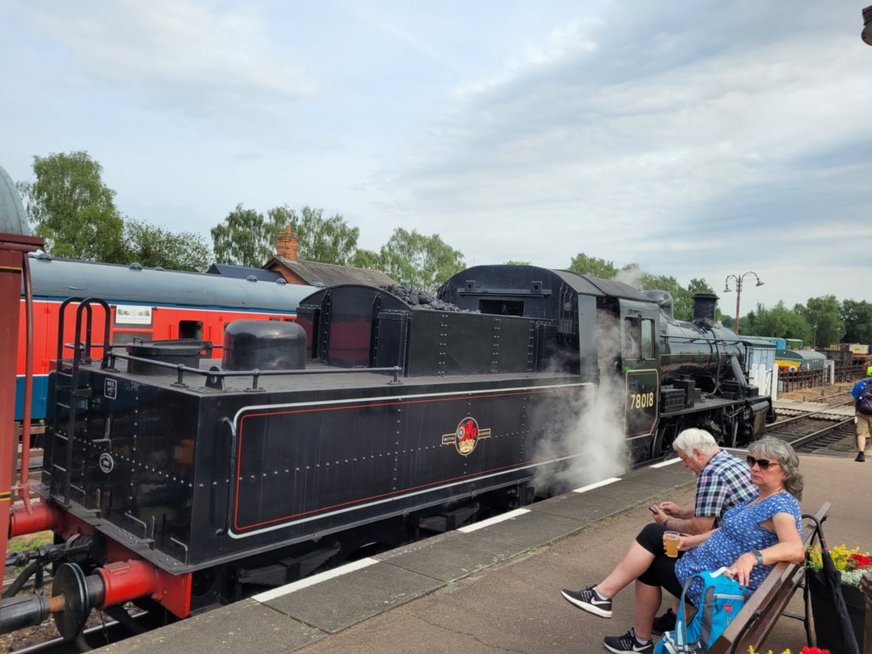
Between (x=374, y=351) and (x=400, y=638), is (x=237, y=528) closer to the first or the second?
(x=400, y=638)

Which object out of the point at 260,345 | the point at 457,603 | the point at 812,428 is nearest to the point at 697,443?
the point at 457,603

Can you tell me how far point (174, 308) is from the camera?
11.9 meters

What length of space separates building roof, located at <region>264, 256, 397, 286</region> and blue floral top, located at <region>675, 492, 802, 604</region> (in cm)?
2954

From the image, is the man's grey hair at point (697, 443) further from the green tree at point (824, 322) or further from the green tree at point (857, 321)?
A: the green tree at point (857, 321)

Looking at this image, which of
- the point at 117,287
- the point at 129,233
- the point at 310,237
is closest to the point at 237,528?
the point at 117,287

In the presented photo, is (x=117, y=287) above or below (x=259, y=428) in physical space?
above

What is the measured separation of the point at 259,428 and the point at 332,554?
1423 millimetres

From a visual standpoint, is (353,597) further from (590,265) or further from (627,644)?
(590,265)

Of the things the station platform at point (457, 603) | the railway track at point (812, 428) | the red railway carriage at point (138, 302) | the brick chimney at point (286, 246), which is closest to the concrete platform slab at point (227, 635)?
the station platform at point (457, 603)

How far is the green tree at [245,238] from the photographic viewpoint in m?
48.6

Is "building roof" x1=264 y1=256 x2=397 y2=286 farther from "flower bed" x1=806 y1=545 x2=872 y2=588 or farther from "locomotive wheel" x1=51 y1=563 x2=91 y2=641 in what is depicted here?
"flower bed" x1=806 y1=545 x2=872 y2=588

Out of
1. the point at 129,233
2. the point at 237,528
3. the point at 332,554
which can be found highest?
the point at 129,233

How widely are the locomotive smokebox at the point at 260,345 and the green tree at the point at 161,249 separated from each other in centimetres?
3946

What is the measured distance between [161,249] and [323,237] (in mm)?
12919
